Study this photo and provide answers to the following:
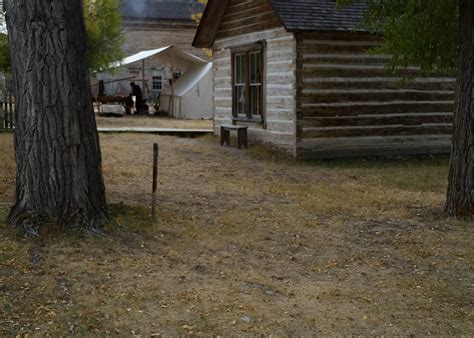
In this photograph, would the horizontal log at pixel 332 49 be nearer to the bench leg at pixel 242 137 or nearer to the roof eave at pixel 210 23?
the bench leg at pixel 242 137

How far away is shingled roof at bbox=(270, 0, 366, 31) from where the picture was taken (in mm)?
13164

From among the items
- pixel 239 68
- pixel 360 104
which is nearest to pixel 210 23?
pixel 239 68

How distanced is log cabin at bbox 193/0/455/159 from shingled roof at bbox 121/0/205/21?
2798 centimetres

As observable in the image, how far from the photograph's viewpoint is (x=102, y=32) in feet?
86.5

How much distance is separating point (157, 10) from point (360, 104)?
106 feet

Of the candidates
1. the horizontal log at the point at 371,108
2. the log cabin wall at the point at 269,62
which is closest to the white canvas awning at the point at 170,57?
the log cabin wall at the point at 269,62

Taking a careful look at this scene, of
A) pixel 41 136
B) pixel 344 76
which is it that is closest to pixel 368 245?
pixel 41 136

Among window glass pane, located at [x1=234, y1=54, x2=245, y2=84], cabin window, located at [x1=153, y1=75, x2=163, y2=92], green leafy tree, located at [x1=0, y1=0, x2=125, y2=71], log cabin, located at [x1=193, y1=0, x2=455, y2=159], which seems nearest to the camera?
log cabin, located at [x1=193, y1=0, x2=455, y2=159]

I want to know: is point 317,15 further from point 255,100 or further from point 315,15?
point 255,100

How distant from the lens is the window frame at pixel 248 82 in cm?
1516

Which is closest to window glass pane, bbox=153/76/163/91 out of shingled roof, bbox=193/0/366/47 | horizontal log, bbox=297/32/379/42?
shingled roof, bbox=193/0/366/47

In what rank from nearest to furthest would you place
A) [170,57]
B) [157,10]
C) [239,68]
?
[239,68]
[170,57]
[157,10]

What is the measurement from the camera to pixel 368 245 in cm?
663

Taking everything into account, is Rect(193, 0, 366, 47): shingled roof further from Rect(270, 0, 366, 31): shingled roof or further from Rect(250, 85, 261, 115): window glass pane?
Rect(250, 85, 261, 115): window glass pane
